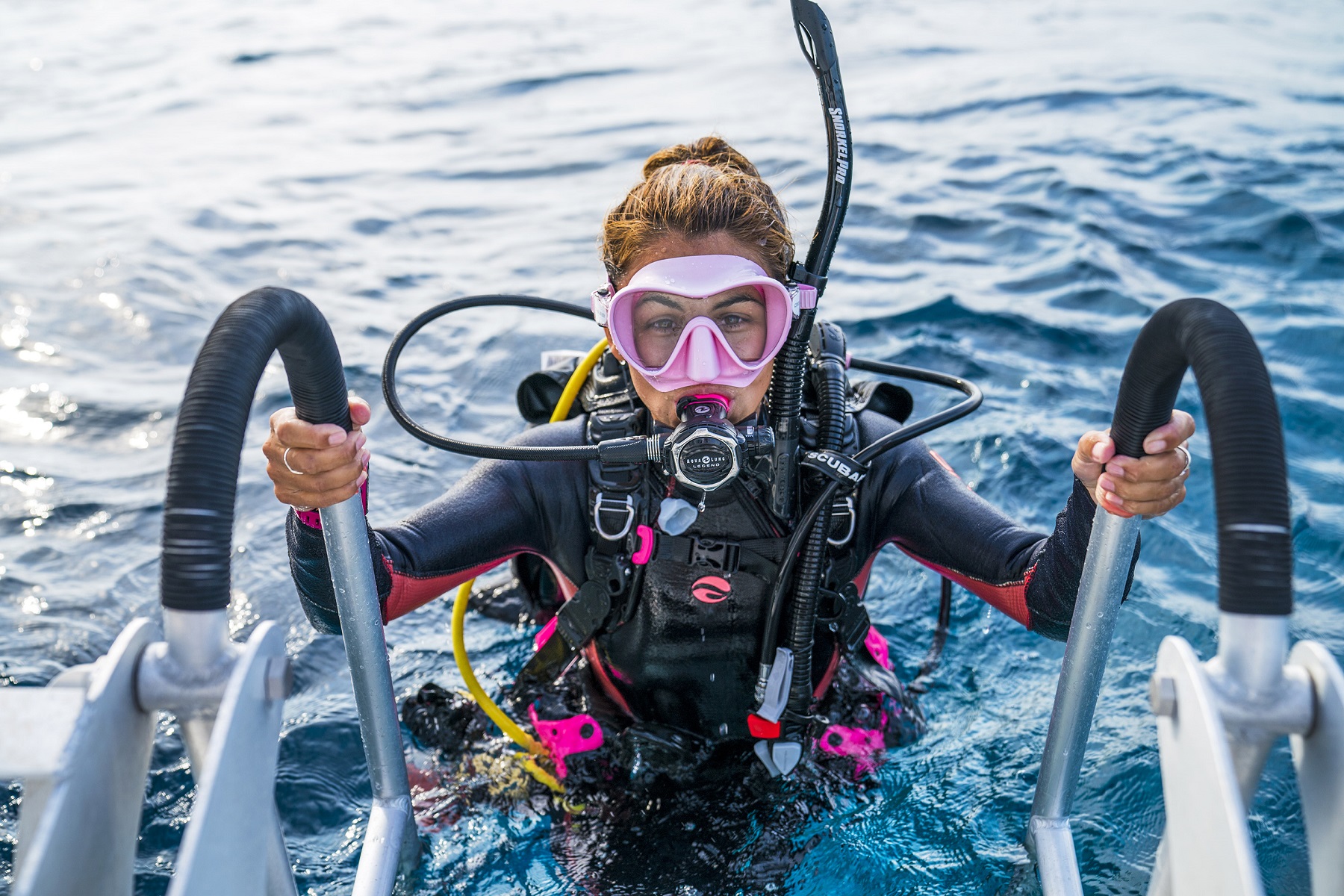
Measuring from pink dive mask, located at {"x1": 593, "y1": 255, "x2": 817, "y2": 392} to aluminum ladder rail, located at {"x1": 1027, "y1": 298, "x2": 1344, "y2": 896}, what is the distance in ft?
3.52

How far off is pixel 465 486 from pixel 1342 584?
290cm

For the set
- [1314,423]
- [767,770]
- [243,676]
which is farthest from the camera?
[1314,423]

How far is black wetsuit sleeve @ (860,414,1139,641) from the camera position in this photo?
81.1 inches

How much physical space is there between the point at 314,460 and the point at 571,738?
4.04 feet

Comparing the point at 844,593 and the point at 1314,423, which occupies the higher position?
the point at 844,593

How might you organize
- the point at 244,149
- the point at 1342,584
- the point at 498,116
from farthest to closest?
1. the point at 498,116
2. the point at 244,149
3. the point at 1342,584

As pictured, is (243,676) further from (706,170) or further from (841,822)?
(841,822)

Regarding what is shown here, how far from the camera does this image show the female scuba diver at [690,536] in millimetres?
2238

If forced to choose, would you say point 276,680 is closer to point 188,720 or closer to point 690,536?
point 188,720

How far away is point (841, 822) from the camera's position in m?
2.59

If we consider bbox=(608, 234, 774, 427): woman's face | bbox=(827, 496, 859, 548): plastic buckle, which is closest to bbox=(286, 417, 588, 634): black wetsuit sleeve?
bbox=(608, 234, 774, 427): woman's face

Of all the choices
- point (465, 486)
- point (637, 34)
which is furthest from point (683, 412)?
point (637, 34)

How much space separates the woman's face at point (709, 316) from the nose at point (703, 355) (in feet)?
0.16

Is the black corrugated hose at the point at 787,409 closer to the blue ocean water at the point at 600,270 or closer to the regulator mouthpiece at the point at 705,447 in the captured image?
the regulator mouthpiece at the point at 705,447
